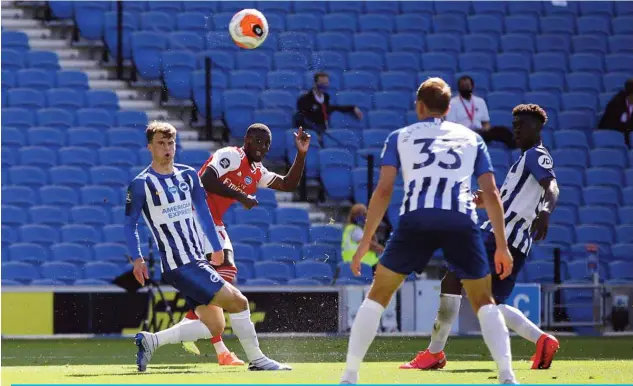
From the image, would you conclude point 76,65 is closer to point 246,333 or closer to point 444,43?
point 444,43

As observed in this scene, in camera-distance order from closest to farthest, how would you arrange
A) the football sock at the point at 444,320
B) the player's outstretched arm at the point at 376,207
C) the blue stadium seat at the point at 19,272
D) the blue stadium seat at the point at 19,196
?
the player's outstretched arm at the point at 376,207, the football sock at the point at 444,320, the blue stadium seat at the point at 19,272, the blue stadium seat at the point at 19,196

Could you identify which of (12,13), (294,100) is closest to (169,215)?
(294,100)

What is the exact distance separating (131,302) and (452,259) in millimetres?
9670

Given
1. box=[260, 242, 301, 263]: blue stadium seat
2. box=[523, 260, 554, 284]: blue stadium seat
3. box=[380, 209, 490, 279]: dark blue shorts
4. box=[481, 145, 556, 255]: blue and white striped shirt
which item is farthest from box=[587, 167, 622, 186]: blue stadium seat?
box=[380, 209, 490, 279]: dark blue shorts

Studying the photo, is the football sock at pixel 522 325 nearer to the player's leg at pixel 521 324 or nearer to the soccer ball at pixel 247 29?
the player's leg at pixel 521 324

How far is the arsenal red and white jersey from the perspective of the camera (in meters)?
10.5

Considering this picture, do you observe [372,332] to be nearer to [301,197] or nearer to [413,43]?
[301,197]

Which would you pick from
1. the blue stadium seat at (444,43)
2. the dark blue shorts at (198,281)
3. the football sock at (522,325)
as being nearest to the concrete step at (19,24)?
the blue stadium seat at (444,43)

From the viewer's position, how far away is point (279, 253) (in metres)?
18.4

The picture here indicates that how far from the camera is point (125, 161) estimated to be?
748 inches

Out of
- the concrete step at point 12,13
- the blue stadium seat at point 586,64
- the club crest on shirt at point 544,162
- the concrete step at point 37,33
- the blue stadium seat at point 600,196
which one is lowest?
the blue stadium seat at point 600,196

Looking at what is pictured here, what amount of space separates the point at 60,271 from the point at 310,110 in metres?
A: 4.15

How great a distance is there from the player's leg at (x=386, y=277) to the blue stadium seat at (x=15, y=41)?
45.8 ft

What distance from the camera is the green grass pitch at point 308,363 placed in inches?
341
